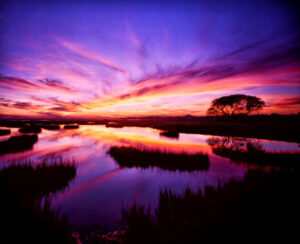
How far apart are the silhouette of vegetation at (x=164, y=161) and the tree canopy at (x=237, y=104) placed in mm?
54733

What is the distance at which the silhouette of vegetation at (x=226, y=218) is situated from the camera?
3651mm

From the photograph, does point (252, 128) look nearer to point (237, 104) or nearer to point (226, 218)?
point (237, 104)

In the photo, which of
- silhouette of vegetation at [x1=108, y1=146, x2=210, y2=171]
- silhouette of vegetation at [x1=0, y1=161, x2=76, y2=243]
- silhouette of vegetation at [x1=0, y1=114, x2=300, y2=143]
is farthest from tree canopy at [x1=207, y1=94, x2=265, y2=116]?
silhouette of vegetation at [x1=0, y1=161, x2=76, y2=243]

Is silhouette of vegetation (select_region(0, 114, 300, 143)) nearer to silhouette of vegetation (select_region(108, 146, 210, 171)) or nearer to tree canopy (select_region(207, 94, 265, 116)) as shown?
tree canopy (select_region(207, 94, 265, 116))

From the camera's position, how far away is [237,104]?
58.1 m

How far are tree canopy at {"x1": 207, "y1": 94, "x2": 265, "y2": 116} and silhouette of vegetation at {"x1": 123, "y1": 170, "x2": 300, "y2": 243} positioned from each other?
197 ft

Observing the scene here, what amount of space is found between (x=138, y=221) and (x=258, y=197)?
4.82 meters

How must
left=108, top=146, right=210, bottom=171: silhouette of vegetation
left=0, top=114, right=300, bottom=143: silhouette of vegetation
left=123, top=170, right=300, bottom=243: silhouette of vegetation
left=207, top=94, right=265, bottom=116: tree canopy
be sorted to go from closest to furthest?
1. left=123, top=170, right=300, bottom=243: silhouette of vegetation
2. left=108, top=146, right=210, bottom=171: silhouette of vegetation
3. left=0, top=114, right=300, bottom=143: silhouette of vegetation
4. left=207, top=94, right=265, bottom=116: tree canopy

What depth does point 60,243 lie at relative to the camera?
382 cm

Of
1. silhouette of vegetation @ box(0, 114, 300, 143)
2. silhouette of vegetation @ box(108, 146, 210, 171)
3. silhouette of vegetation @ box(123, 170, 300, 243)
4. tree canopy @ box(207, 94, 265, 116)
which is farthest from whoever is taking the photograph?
tree canopy @ box(207, 94, 265, 116)

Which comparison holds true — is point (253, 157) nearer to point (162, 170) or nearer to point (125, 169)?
point (162, 170)

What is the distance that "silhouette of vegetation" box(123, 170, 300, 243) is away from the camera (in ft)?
12.0

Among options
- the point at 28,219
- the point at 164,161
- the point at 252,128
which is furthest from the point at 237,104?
the point at 28,219

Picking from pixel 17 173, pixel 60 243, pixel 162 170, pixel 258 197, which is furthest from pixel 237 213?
pixel 17 173
